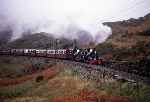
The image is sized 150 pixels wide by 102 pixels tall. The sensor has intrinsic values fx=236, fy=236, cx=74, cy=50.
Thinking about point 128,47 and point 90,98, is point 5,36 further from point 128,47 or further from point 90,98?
point 90,98

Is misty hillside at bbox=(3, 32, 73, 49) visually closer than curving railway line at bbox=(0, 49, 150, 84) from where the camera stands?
No

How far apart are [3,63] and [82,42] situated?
24.1m

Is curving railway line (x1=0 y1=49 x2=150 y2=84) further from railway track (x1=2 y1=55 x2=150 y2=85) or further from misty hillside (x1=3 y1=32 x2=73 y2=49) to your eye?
misty hillside (x1=3 y1=32 x2=73 y2=49)

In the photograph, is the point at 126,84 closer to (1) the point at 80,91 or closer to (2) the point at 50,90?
A: (1) the point at 80,91

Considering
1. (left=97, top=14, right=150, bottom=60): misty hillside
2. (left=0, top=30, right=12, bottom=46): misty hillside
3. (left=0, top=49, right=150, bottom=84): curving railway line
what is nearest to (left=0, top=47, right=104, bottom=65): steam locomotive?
(left=0, top=49, right=150, bottom=84): curving railway line

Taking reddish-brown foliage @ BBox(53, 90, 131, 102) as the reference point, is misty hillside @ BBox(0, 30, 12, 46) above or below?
above

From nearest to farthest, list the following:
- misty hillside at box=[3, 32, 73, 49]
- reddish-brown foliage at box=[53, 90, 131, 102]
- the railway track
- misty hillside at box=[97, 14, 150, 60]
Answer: reddish-brown foliage at box=[53, 90, 131, 102] < the railway track < misty hillside at box=[97, 14, 150, 60] < misty hillside at box=[3, 32, 73, 49]

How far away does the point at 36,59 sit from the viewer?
1946 inches

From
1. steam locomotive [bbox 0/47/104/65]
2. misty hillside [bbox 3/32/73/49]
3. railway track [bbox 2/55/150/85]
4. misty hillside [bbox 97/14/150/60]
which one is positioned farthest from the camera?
misty hillside [bbox 3/32/73/49]

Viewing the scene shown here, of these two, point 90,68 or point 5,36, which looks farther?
point 5,36

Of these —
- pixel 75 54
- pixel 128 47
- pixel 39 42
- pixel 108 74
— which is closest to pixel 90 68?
pixel 108 74

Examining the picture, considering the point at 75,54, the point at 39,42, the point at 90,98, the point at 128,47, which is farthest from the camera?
the point at 39,42

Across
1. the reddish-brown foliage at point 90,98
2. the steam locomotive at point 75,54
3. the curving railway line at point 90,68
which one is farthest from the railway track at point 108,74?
the reddish-brown foliage at point 90,98

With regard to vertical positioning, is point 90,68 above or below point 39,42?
below
